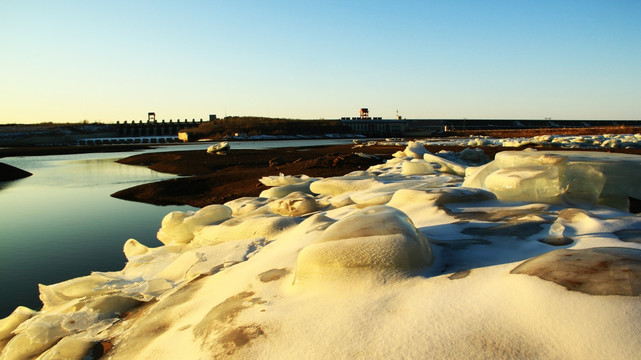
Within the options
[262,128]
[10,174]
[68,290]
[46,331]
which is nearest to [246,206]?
[68,290]

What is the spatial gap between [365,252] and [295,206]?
7.75 ft

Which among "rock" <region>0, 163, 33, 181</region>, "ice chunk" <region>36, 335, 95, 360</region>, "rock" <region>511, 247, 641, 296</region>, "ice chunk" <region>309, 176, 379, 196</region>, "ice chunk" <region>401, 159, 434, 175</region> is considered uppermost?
"rock" <region>511, 247, 641, 296</region>

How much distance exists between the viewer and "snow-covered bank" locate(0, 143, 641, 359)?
4.70 ft

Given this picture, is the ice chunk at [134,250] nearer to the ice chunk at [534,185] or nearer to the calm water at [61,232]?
the calm water at [61,232]

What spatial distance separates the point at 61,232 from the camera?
6082 mm

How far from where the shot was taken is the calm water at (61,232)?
166 inches

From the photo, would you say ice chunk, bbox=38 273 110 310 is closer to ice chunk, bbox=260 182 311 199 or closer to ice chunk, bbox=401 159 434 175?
ice chunk, bbox=260 182 311 199

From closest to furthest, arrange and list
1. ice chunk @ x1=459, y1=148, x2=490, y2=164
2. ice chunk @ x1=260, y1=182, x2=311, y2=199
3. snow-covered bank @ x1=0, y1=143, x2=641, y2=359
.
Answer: snow-covered bank @ x1=0, y1=143, x2=641, y2=359 < ice chunk @ x1=260, y1=182, x2=311, y2=199 < ice chunk @ x1=459, y1=148, x2=490, y2=164

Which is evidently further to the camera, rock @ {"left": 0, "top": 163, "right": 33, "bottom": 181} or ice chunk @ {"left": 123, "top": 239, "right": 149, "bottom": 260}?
rock @ {"left": 0, "top": 163, "right": 33, "bottom": 181}

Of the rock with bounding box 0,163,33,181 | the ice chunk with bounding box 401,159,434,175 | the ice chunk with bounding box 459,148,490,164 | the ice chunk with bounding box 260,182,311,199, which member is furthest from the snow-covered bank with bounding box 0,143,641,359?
the rock with bounding box 0,163,33,181

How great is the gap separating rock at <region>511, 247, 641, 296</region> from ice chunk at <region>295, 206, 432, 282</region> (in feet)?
1.41

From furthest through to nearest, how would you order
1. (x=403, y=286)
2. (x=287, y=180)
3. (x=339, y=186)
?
1. (x=287, y=180)
2. (x=339, y=186)
3. (x=403, y=286)

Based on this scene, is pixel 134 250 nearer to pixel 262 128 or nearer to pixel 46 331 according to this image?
pixel 46 331

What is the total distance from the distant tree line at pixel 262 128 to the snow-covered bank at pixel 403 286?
4712 cm
